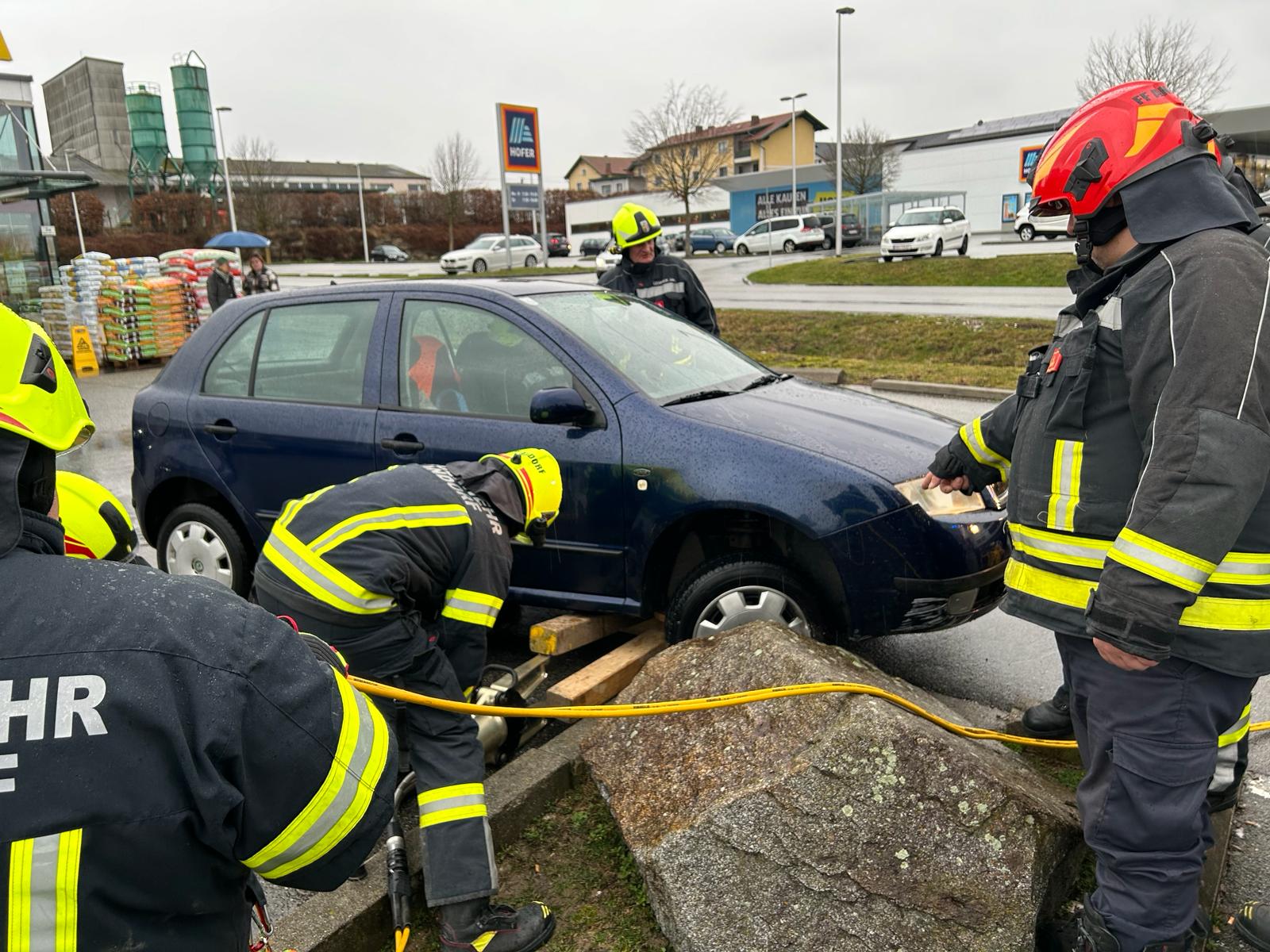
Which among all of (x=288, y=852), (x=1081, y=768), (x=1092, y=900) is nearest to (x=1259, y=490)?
(x=1092, y=900)

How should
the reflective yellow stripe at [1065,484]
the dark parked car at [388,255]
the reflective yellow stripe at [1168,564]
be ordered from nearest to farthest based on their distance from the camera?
the reflective yellow stripe at [1168,564] → the reflective yellow stripe at [1065,484] → the dark parked car at [388,255]

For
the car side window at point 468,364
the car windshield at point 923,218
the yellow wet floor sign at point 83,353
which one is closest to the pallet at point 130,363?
the yellow wet floor sign at point 83,353

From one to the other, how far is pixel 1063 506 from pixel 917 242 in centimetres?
2559

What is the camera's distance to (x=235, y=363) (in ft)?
15.5

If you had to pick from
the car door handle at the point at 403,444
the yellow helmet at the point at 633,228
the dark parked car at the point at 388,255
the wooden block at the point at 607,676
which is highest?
the dark parked car at the point at 388,255

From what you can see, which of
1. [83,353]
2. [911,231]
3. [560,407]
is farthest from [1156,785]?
[911,231]

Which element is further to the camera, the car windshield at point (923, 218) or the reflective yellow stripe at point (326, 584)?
the car windshield at point (923, 218)

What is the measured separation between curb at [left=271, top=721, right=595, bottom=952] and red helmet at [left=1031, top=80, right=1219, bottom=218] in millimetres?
2144

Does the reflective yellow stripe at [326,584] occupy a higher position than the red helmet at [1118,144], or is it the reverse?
the red helmet at [1118,144]

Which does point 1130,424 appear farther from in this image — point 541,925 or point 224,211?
point 224,211

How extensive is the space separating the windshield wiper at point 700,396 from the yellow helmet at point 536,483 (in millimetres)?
827

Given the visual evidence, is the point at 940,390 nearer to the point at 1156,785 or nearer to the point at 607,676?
the point at 607,676

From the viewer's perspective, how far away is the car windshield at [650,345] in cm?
397

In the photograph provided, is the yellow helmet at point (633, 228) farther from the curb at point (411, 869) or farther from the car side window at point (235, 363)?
the curb at point (411, 869)
